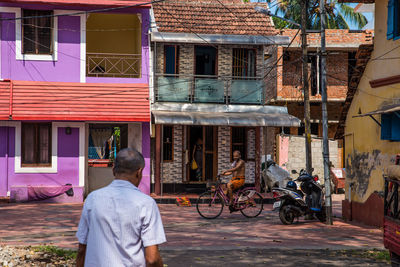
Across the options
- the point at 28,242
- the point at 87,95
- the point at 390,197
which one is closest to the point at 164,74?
the point at 87,95

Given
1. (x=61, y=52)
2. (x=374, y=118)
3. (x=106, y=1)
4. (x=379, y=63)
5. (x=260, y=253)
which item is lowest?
(x=260, y=253)

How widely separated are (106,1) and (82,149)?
5.05m

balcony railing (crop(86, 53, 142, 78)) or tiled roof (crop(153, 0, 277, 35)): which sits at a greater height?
tiled roof (crop(153, 0, 277, 35))

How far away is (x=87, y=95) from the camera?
2047cm

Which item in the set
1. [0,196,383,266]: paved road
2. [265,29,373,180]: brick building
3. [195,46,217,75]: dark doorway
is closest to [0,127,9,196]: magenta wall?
[0,196,383,266]: paved road

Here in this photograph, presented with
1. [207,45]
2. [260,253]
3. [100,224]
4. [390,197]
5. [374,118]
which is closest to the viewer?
[100,224]

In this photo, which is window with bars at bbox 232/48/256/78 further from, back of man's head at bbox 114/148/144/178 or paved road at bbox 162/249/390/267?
back of man's head at bbox 114/148/144/178

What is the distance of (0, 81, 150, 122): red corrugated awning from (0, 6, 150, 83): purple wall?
26cm

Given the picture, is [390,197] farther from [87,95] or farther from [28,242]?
[87,95]

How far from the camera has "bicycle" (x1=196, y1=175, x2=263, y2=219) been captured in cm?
1563

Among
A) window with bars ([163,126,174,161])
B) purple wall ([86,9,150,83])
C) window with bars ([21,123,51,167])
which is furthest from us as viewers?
window with bars ([163,126,174,161])

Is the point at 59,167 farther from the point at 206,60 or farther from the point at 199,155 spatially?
the point at 206,60

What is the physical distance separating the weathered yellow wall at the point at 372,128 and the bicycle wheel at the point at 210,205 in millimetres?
3452

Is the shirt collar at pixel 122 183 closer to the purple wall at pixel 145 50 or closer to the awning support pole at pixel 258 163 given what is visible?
the purple wall at pixel 145 50
